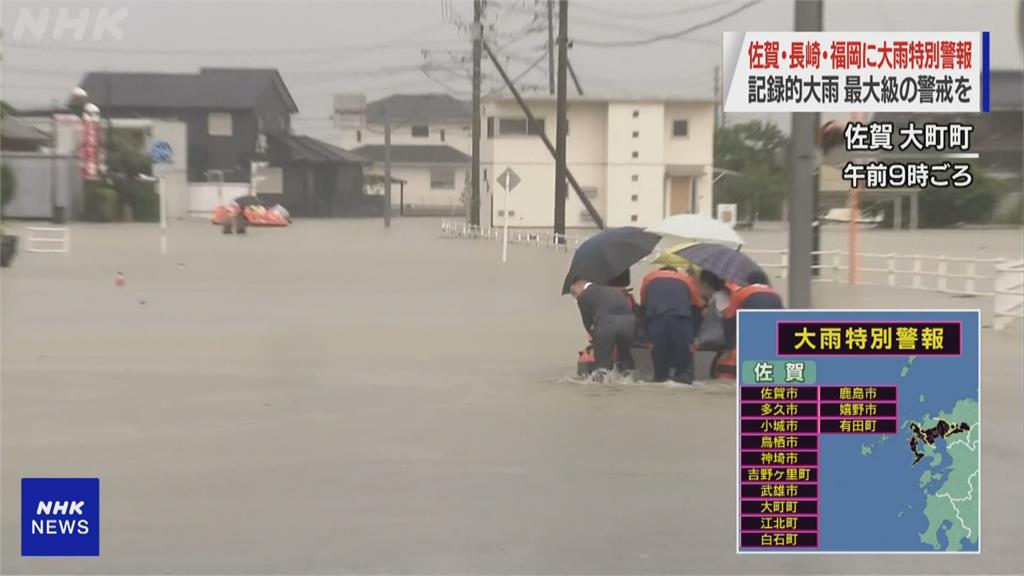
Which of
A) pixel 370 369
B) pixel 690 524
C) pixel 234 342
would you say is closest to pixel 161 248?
pixel 234 342

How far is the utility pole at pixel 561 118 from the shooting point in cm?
755

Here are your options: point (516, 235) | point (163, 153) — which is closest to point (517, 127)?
point (516, 235)

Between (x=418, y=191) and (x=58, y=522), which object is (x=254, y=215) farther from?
(x=58, y=522)

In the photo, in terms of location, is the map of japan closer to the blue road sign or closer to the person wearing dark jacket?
the person wearing dark jacket

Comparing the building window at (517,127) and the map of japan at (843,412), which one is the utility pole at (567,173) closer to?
the building window at (517,127)

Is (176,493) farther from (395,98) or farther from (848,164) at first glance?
(395,98)

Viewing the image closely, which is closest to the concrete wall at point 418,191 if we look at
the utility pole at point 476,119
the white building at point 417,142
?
the white building at point 417,142

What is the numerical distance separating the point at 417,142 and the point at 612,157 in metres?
2.50

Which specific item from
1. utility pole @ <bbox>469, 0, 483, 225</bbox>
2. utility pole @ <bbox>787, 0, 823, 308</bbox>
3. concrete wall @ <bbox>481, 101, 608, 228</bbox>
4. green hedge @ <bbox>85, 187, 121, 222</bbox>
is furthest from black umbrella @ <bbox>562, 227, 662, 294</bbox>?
green hedge @ <bbox>85, 187, 121, 222</bbox>

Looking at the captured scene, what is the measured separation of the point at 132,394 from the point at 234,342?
2.71 m

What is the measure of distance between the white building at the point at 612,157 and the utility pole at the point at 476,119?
0.07m

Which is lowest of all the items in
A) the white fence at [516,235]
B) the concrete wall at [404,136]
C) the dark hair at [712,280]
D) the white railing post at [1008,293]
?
the white railing post at [1008,293]

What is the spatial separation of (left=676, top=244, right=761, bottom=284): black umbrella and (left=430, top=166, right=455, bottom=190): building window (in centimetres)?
234

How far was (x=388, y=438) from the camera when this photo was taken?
6.48 meters
